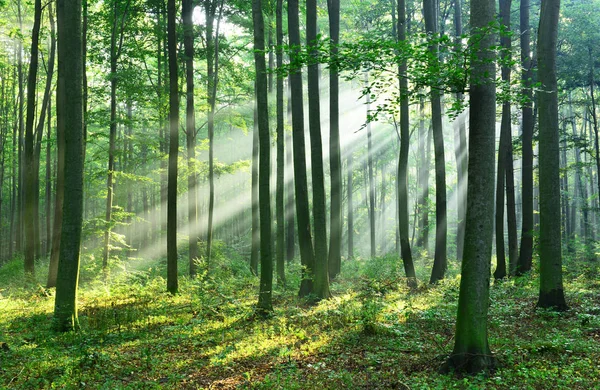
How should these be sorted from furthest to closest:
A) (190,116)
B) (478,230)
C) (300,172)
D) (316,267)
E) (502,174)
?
(190,116) < (502,174) < (300,172) < (316,267) < (478,230)

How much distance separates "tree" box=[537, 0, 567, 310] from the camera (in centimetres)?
960

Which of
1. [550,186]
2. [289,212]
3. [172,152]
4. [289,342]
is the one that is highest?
[172,152]

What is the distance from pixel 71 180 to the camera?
8750 mm

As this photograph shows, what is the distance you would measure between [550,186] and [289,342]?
22.0 ft

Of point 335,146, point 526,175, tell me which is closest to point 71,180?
point 335,146

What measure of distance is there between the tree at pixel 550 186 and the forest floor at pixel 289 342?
0.56 meters

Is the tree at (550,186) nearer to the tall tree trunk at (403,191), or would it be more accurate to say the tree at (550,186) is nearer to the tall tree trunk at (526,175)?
the tall tree trunk at (403,191)

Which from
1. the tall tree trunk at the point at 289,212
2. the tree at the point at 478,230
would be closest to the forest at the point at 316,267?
the tree at the point at 478,230

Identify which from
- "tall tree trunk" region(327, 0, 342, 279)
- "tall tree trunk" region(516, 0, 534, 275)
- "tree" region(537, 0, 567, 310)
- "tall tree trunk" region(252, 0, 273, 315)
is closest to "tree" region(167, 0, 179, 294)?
"tall tree trunk" region(252, 0, 273, 315)

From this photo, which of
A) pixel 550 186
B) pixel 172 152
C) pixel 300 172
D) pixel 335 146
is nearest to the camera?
pixel 550 186

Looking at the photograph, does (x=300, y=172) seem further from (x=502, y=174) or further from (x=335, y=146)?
(x=502, y=174)

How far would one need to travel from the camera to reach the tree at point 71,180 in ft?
28.7

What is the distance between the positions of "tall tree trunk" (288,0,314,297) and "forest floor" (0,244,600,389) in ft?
3.46

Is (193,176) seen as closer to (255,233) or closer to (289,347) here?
(255,233)
